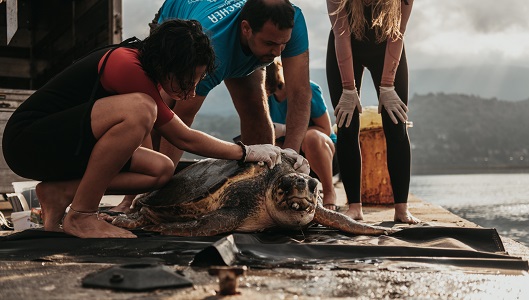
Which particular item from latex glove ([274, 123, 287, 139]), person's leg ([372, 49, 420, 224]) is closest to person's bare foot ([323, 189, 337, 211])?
person's leg ([372, 49, 420, 224])

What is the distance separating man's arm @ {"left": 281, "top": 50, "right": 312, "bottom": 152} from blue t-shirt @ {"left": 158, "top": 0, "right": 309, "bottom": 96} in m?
0.07

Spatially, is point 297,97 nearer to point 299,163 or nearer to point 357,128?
point 357,128

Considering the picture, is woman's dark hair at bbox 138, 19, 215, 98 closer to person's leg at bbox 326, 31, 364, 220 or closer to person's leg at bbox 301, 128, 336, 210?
person's leg at bbox 326, 31, 364, 220

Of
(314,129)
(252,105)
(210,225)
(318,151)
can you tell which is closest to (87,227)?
(210,225)

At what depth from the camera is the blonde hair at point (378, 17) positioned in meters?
4.05

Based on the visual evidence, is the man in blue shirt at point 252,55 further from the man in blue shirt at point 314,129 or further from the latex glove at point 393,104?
the latex glove at point 393,104

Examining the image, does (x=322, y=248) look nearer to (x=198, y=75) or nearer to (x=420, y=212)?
(x=198, y=75)

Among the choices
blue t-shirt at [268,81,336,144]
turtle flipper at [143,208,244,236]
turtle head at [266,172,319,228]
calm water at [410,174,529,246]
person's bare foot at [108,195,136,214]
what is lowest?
calm water at [410,174,529,246]

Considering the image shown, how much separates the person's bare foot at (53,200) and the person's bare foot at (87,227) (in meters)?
0.27

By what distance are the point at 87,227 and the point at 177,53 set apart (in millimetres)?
910

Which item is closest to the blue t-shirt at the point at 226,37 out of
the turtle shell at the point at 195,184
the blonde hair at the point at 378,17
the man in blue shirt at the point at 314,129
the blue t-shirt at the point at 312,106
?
the blonde hair at the point at 378,17

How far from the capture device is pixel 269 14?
3.69 metres

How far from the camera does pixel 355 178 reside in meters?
4.31

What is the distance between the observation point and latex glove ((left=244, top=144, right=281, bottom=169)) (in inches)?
134
